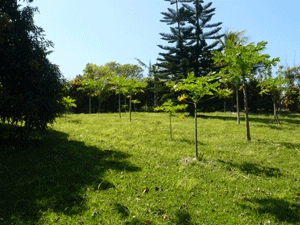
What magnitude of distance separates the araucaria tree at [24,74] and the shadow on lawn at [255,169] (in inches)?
222

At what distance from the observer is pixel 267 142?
7.55 m

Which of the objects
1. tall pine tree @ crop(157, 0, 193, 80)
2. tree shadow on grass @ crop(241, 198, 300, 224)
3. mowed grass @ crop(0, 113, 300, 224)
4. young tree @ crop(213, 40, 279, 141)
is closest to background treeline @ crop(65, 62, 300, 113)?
tall pine tree @ crop(157, 0, 193, 80)

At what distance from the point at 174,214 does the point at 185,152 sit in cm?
324

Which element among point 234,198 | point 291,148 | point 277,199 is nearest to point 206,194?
point 234,198

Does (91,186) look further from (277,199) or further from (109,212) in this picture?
(277,199)

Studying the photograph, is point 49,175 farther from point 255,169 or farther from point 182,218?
point 255,169

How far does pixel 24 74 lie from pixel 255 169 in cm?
713

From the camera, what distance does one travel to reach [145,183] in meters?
4.05

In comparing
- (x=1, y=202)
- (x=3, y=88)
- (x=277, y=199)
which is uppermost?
(x=3, y=88)

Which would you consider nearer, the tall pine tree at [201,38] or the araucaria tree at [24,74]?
the araucaria tree at [24,74]

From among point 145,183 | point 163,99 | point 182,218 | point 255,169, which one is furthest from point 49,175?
point 163,99

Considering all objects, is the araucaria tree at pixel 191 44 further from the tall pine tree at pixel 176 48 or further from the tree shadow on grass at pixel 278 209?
the tree shadow on grass at pixel 278 209

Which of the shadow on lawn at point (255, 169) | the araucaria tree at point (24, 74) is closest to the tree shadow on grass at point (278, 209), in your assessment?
the shadow on lawn at point (255, 169)

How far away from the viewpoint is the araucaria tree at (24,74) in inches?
202
